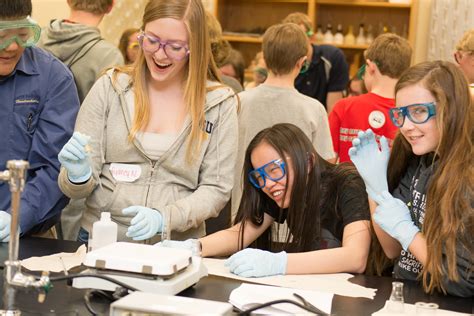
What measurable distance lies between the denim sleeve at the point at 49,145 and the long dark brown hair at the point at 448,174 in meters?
1.08

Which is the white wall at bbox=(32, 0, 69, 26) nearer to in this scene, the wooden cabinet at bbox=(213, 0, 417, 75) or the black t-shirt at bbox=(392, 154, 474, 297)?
the wooden cabinet at bbox=(213, 0, 417, 75)

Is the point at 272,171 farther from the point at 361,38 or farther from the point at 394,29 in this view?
the point at 394,29

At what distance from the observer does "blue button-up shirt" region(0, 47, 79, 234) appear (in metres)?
2.36

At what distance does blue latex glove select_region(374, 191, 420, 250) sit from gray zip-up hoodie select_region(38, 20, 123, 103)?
5.87 ft

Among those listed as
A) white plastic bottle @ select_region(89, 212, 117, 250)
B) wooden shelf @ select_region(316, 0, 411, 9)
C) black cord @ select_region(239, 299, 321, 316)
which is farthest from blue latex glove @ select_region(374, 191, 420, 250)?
wooden shelf @ select_region(316, 0, 411, 9)

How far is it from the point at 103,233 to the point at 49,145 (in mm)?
570

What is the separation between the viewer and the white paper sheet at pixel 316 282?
1890 mm

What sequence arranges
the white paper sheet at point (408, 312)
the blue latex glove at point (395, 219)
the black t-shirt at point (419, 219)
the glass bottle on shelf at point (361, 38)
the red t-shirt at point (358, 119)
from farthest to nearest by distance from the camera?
the glass bottle on shelf at point (361, 38) < the red t-shirt at point (358, 119) < the blue latex glove at point (395, 219) < the black t-shirt at point (419, 219) < the white paper sheet at point (408, 312)

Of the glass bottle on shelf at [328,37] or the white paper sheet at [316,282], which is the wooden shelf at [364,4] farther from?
the white paper sheet at [316,282]

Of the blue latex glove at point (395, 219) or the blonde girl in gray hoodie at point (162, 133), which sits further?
the blonde girl in gray hoodie at point (162, 133)

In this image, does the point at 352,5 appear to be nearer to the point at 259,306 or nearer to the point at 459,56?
the point at 459,56

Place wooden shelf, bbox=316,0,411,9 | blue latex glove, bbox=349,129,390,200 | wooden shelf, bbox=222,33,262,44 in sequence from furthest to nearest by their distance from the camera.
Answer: wooden shelf, bbox=222,33,262,44, wooden shelf, bbox=316,0,411,9, blue latex glove, bbox=349,129,390,200

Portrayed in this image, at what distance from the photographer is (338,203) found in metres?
2.29

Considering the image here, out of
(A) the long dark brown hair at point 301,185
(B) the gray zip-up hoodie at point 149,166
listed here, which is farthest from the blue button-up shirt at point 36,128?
(A) the long dark brown hair at point 301,185
